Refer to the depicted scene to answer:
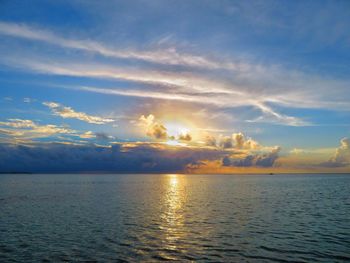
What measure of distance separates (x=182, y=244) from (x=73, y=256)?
512 inches

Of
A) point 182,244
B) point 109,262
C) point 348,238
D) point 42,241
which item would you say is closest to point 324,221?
point 348,238

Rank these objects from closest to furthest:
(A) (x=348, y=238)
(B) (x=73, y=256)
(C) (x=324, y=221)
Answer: (B) (x=73, y=256) < (A) (x=348, y=238) < (C) (x=324, y=221)

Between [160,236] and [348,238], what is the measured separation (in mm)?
25191

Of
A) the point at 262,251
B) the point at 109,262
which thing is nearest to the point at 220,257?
the point at 262,251

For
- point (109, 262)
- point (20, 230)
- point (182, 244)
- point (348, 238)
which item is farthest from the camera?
point (20, 230)

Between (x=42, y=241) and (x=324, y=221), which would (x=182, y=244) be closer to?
(x=42, y=241)

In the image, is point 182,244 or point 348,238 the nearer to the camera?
point 182,244

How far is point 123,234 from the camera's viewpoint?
43.0 metres

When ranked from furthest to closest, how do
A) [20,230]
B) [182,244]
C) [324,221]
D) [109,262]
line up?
[324,221], [20,230], [182,244], [109,262]

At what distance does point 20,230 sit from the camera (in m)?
45.4

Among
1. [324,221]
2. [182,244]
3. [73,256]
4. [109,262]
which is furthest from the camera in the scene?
[324,221]

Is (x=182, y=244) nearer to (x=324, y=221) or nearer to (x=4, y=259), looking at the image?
(x=4, y=259)

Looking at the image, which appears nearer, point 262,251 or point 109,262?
point 109,262

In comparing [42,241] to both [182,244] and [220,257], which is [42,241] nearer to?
[182,244]
